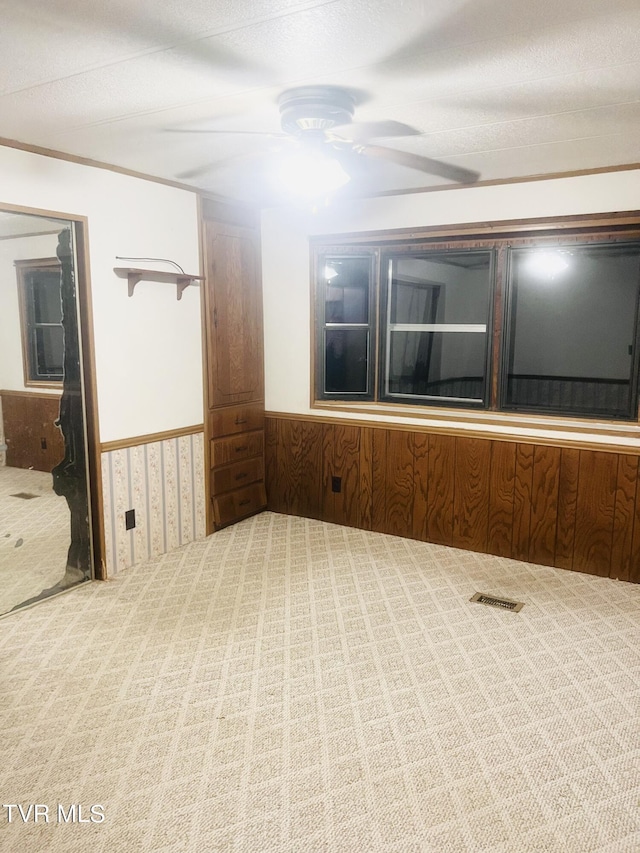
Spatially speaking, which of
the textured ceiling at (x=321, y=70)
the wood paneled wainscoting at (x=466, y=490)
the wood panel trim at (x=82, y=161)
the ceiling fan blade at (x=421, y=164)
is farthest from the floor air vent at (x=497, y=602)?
the wood panel trim at (x=82, y=161)

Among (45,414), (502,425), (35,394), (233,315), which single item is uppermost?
(233,315)

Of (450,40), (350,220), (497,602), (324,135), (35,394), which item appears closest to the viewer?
(450,40)

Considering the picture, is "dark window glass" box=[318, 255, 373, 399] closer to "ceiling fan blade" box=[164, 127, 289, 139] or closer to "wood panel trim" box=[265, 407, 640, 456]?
"wood panel trim" box=[265, 407, 640, 456]

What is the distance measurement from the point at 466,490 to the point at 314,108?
260 cm

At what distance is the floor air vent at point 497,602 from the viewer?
3.32 metres

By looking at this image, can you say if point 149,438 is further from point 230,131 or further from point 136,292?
point 230,131

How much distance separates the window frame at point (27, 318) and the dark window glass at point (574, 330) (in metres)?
2.76

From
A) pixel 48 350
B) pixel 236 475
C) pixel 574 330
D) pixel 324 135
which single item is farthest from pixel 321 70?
pixel 236 475

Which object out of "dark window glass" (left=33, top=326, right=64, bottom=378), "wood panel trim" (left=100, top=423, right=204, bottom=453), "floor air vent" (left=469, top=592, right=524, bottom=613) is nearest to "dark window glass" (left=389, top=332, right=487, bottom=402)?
"floor air vent" (left=469, top=592, right=524, bottom=613)

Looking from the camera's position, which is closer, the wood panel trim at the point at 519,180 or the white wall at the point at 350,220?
the wood panel trim at the point at 519,180

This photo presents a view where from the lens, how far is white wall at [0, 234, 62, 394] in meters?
3.02

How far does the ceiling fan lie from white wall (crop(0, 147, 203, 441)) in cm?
85

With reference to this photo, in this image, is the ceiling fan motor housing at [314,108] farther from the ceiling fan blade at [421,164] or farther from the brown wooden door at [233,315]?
the brown wooden door at [233,315]

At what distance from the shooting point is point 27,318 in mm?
3148
